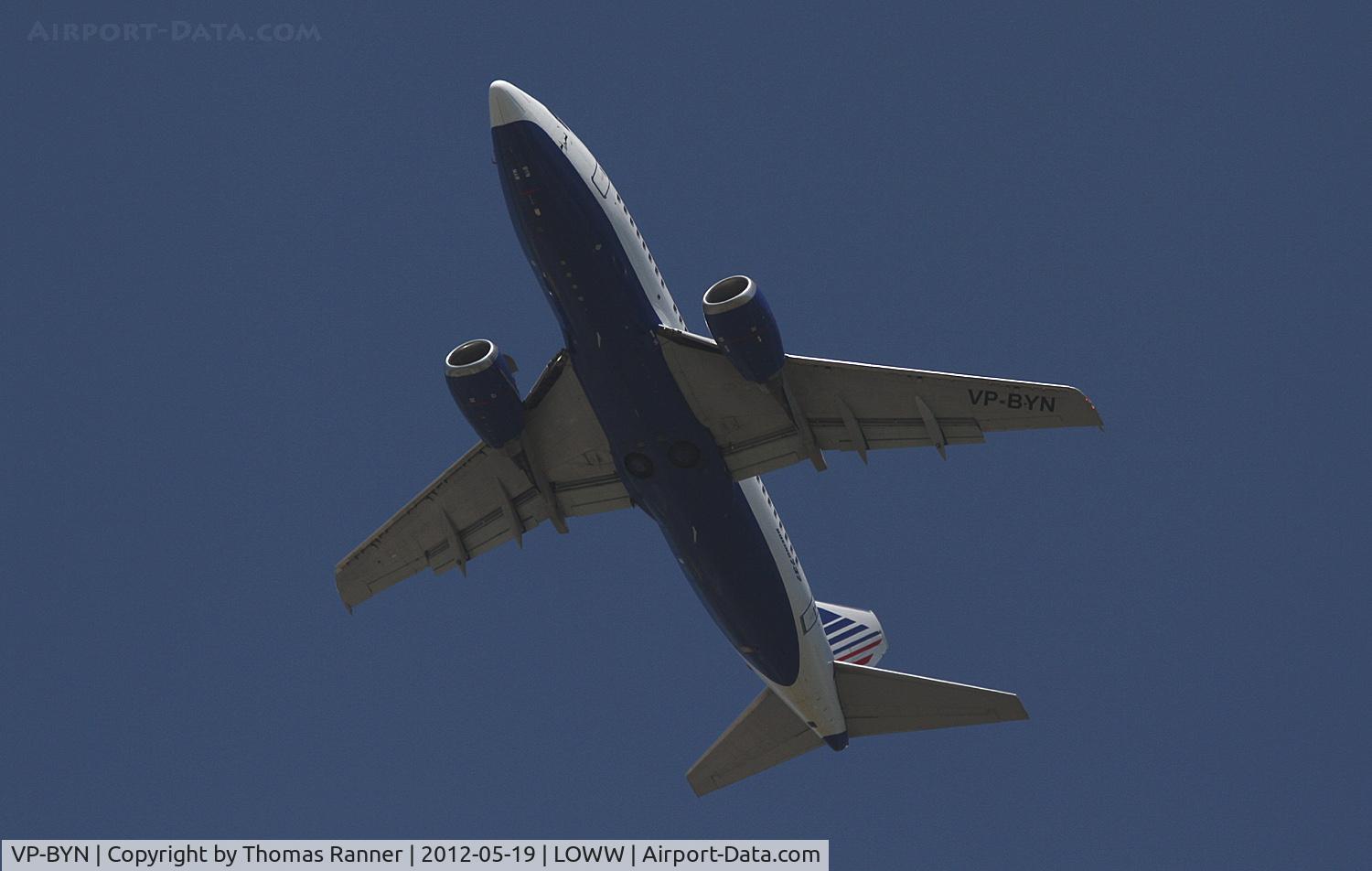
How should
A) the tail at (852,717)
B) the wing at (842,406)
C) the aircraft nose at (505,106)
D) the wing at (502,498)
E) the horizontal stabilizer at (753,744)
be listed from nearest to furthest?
the aircraft nose at (505,106)
the wing at (842,406)
the wing at (502,498)
the tail at (852,717)
the horizontal stabilizer at (753,744)

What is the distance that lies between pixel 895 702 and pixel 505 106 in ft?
56.7

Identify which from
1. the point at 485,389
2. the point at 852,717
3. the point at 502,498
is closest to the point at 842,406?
the point at 485,389

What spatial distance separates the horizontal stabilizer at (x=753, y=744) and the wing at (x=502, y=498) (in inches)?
258

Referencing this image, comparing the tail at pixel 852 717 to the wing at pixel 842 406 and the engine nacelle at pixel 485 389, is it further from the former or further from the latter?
the engine nacelle at pixel 485 389

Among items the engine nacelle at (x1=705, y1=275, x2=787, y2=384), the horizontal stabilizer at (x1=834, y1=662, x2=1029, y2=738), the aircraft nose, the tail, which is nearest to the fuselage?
the aircraft nose

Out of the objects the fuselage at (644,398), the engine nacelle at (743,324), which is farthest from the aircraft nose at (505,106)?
the engine nacelle at (743,324)

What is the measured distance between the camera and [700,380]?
36406mm

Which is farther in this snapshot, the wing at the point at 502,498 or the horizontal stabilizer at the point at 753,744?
the horizontal stabilizer at the point at 753,744

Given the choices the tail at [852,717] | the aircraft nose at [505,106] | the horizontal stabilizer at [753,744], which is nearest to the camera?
the aircraft nose at [505,106]

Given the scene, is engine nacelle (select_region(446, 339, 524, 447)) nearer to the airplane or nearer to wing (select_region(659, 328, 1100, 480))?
the airplane

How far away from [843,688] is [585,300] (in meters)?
12.6

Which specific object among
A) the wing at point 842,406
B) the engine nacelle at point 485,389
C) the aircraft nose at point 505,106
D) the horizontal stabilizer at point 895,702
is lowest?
the horizontal stabilizer at point 895,702

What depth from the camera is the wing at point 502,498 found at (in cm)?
3844

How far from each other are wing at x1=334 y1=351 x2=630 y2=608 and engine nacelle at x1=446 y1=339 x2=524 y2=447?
1.14 m
